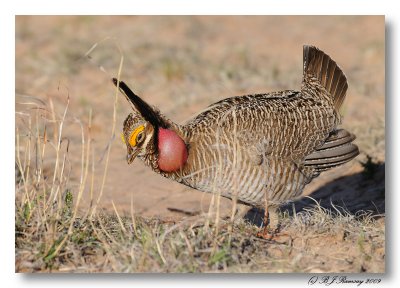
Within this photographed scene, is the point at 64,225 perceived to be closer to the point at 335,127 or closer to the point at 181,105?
the point at 335,127

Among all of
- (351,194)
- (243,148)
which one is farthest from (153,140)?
(351,194)

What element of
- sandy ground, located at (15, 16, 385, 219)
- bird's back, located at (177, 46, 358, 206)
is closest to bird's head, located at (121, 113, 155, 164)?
bird's back, located at (177, 46, 358, 206)

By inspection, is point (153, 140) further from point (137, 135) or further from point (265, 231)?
point (265, 231)

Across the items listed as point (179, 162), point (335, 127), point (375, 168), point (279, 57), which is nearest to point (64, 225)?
point (179, 162)

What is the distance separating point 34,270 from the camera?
12.6 ft

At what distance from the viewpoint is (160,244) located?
3.76 m

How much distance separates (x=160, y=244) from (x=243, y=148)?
791 mm

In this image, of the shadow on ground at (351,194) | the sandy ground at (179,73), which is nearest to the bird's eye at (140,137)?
the sandy ground at (179,73)

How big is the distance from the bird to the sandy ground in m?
0.78

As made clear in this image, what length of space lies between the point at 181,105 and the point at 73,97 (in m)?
1.12

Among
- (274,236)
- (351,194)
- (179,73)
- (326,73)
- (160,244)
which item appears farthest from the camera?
(179,73)

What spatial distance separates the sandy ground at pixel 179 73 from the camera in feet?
19.4

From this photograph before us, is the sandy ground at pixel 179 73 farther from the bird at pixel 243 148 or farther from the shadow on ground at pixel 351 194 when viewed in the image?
the bird at pixel 243 148

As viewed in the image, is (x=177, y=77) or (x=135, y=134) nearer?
(x=135, y=134)
